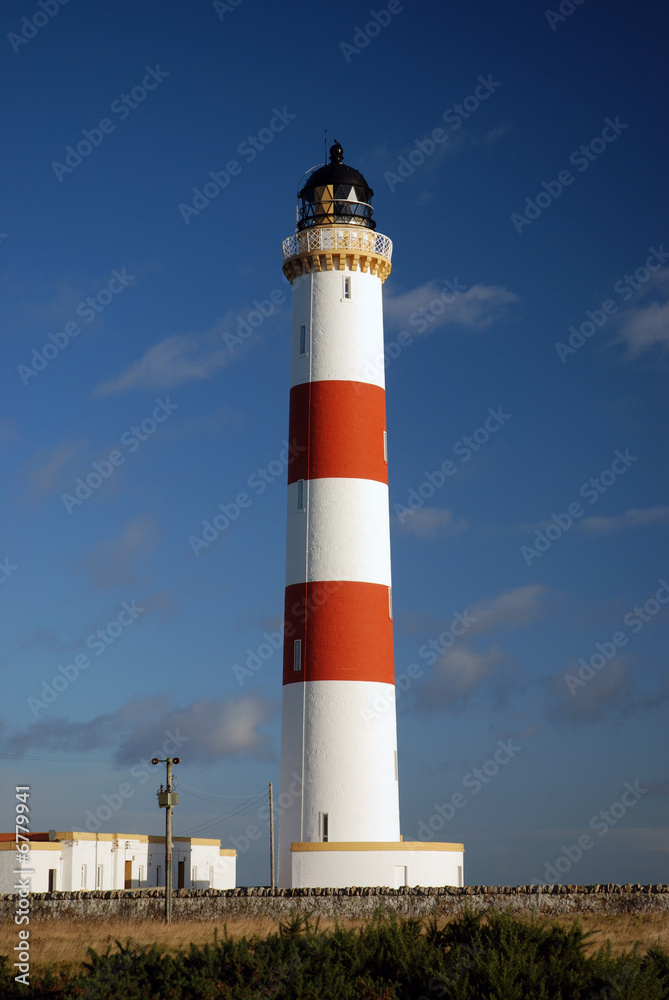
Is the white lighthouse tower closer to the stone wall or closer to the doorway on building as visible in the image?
the doorway on building

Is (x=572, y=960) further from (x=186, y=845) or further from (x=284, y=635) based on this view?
(x=186, y=845)

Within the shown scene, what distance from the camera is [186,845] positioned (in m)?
46.3

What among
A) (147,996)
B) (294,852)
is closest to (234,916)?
(294,852)

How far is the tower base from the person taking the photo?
31.1m

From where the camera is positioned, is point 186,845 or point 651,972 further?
point 186,845

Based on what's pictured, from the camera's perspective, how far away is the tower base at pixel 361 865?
31.1 m

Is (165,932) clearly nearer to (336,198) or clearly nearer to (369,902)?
(369,902)

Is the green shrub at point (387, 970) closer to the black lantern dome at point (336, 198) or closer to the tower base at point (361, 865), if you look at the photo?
the tower base at point (361, 865)

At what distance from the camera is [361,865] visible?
1229 inches

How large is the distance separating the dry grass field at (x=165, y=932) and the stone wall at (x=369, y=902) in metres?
0.63

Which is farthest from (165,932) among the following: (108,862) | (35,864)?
(108,862)

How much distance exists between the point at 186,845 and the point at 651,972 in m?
35.2

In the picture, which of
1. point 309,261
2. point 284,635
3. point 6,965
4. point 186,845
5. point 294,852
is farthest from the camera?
point 186,845

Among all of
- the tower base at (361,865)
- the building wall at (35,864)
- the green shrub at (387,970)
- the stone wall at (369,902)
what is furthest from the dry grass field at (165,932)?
the building wall at (35,864)
